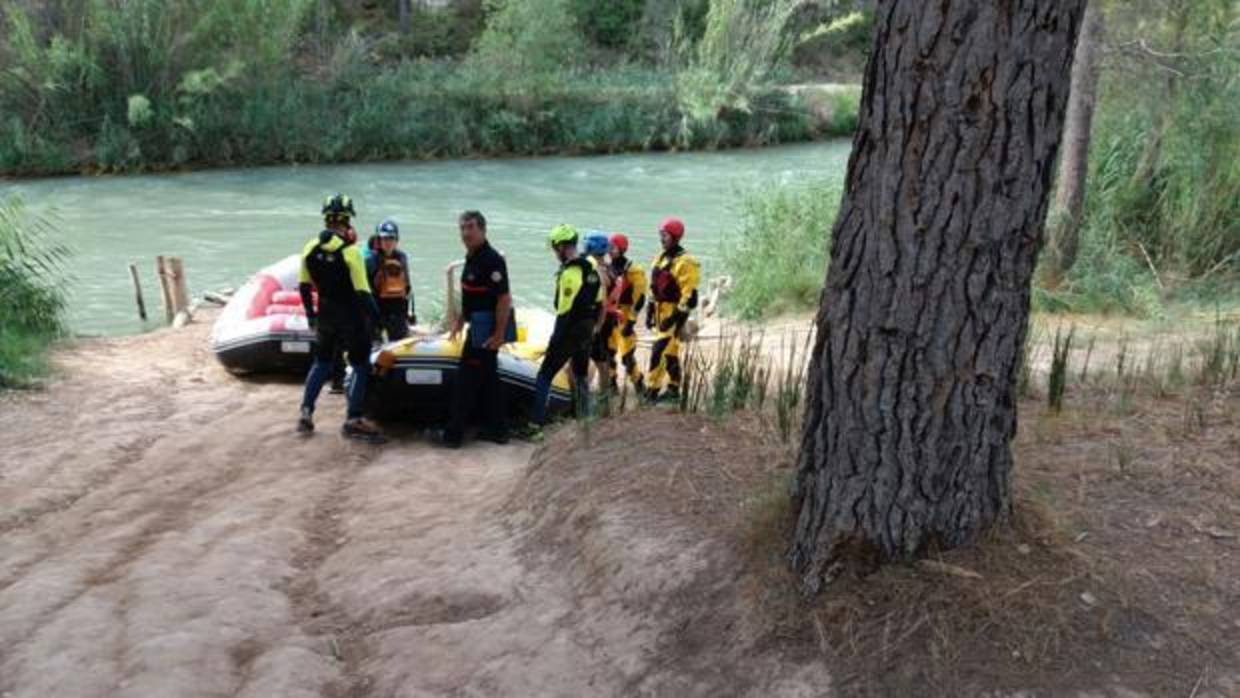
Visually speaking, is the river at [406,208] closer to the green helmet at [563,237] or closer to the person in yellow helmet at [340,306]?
the person in yellow helmet at [340,306]

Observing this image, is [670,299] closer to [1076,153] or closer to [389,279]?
[389,279]

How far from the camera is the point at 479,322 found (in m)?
7.03

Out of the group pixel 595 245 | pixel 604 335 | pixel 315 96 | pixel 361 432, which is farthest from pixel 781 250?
pixel 315 96

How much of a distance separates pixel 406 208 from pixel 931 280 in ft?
69.6

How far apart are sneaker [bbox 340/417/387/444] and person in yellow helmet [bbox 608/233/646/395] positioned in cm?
164

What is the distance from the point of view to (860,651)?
3281mm

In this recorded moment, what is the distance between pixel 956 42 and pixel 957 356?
0.86m

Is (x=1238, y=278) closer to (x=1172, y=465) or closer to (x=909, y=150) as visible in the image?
(x=1172, y=465)

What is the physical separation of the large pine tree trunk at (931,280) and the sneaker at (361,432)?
14.2 feet

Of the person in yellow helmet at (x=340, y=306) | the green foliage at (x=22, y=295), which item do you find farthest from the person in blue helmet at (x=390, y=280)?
the green foliage at (x=22, y=295)

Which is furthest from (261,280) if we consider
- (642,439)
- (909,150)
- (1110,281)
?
(909,150)

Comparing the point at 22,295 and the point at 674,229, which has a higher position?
the point at 674,229

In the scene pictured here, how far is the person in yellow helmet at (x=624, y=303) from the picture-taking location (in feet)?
26.6

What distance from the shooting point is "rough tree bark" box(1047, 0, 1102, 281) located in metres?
10.9
